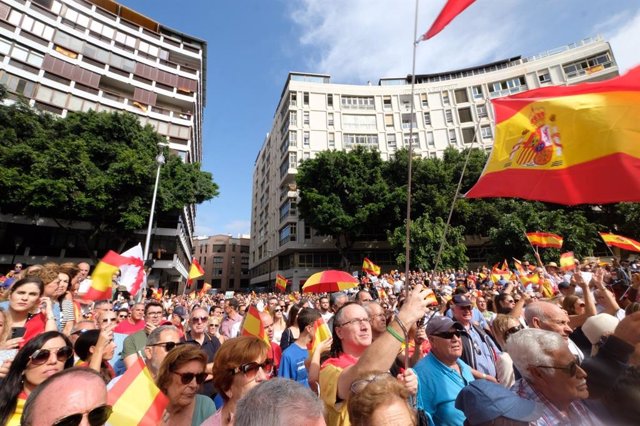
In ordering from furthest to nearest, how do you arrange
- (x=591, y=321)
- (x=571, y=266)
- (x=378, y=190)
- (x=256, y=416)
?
(x=378, y=190) < (x=571, y=266) < (x=591, y=321) < (x=256, y=416)

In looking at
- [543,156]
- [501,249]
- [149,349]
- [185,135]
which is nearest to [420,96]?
[501,249]

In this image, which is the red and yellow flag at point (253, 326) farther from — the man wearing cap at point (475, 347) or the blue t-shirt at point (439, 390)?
the man wearing cap at point (475, 347)

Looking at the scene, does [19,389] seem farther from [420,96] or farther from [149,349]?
[420,96]

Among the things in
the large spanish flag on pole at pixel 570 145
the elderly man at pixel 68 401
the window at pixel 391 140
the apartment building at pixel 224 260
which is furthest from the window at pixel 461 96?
the apartment building at pixel 224 260

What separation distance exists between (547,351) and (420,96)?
45.0 m

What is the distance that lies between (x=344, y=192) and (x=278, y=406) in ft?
99.8

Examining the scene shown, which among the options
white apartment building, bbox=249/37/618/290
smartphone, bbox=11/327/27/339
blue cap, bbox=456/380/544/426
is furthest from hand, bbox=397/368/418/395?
white apartment building, bbox=249/37/618/290

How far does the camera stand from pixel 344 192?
31.3 meters

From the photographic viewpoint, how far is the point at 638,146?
121 inches

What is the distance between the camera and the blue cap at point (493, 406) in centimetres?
152

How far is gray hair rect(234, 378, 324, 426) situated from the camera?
1.13 m

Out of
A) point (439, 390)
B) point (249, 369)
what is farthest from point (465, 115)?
point (249, 369)

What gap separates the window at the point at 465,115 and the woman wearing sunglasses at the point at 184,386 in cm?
4419

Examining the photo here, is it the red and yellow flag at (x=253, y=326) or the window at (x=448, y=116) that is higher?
the window at (x=448, y=116)
